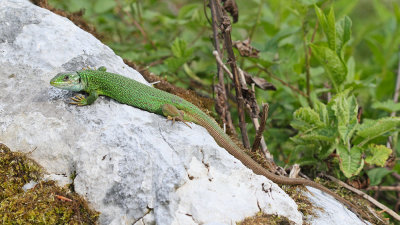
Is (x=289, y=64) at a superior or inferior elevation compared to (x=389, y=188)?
superior

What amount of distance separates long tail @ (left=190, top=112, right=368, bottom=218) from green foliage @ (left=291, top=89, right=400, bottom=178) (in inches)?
13.7

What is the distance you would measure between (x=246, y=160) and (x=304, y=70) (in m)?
2.62

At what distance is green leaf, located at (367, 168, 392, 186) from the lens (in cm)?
434

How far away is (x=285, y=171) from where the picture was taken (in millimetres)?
3957

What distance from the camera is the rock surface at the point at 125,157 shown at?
2896mm

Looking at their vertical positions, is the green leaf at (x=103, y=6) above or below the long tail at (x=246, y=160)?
above

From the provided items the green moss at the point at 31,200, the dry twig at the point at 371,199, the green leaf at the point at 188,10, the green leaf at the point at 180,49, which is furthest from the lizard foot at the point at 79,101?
the green leaf at the point at 188,10

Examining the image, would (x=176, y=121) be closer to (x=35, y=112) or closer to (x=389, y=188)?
(x=35, y=112)

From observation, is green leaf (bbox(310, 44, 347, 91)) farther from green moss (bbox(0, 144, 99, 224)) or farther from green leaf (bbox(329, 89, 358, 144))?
green moss (bbox(0, 144, 99, 224))

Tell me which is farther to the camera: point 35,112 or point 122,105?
point 122,105

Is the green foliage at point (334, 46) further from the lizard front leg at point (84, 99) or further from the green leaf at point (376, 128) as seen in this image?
the lizard front leg at point (84, 99)

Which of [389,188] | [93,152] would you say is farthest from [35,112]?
[389,188]

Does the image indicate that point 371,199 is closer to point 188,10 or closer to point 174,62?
point 174,62

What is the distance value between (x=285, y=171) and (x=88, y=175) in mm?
2070
